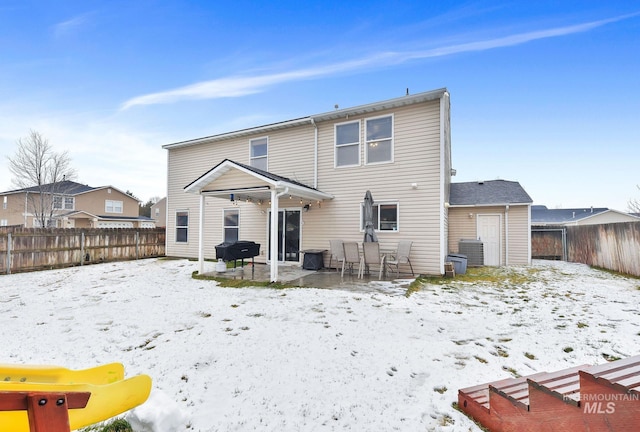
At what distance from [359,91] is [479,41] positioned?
5136mm

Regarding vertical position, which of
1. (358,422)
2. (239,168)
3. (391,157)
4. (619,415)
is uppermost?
(391,157)

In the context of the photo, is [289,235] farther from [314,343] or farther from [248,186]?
[314,343]

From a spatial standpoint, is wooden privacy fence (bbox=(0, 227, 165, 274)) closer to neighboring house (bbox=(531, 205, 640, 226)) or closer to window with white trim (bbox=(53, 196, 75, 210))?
window with white trim (bbox=(53, 196, 75, 210))

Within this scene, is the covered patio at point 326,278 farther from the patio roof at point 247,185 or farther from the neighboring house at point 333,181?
the patio roof at point 247,185

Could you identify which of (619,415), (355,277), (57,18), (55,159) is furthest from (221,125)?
(619,415)

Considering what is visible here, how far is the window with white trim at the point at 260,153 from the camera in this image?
11034 millimetres

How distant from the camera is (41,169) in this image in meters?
19.8

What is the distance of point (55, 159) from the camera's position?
20094 mm

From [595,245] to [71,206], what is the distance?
120ft

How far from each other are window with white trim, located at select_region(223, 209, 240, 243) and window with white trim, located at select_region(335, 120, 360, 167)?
4.70 m

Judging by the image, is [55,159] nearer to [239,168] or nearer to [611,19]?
[239,168]

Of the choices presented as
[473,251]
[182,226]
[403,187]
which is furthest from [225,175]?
[473,251]

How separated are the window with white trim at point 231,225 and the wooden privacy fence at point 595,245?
1333 centimetres

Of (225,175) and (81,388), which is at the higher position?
(225,175)
